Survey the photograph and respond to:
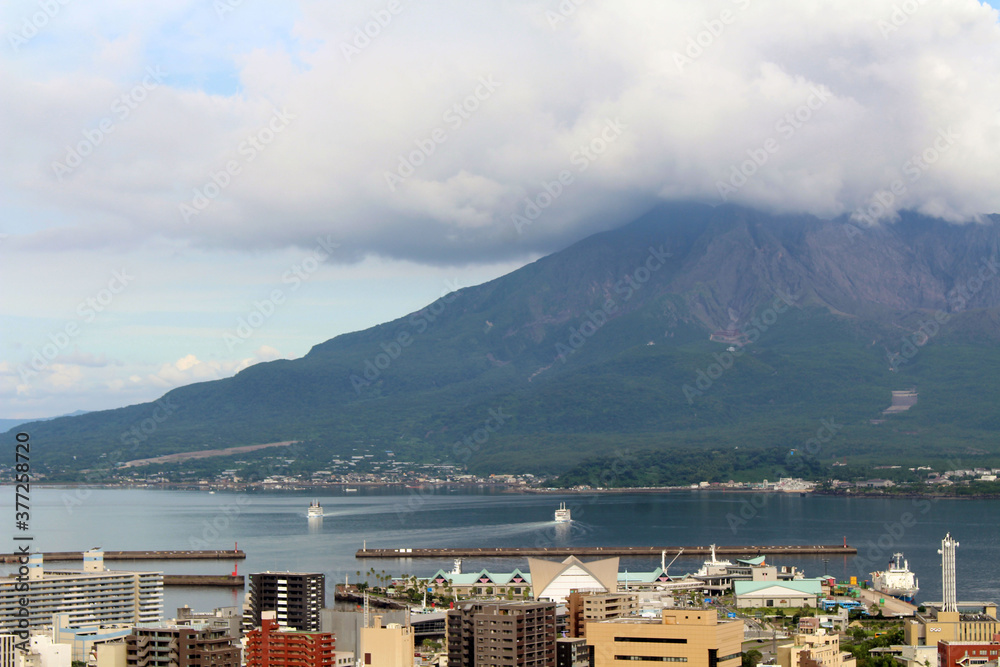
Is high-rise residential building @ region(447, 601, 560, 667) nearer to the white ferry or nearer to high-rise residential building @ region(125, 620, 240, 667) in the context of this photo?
high-rise residential building @ region(125, 620, 240, 667)

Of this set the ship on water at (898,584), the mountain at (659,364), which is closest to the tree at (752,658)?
the ship on water at (898,584)

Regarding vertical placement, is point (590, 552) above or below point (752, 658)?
above

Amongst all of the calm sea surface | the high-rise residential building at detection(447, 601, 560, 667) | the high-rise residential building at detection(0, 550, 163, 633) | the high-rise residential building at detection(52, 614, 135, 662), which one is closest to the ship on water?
the calm sea surface

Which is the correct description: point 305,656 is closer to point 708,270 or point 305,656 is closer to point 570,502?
point 570,502

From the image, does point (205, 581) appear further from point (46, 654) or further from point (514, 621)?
point (514, 621)

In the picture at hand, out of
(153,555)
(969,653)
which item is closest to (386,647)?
(969,653)

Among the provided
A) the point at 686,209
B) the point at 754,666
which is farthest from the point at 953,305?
the point at 754,666

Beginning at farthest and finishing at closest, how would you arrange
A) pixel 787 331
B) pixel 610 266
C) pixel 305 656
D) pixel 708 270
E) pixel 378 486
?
pixel 610 266, pixel 708 270, pixel 787 331, pixel 378 486, pixel 305 656
